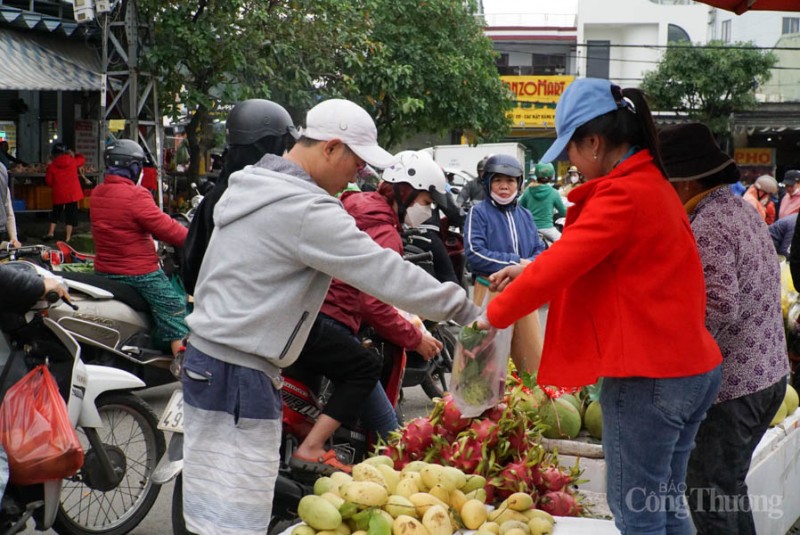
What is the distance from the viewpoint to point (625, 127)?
2949 millimetres

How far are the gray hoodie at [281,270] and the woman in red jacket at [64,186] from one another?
15.0m

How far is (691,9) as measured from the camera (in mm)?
48656

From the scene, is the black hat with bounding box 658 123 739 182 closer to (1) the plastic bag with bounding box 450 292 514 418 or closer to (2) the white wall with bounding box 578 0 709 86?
(1) the plastic bag with bounding box 450 292 514 418

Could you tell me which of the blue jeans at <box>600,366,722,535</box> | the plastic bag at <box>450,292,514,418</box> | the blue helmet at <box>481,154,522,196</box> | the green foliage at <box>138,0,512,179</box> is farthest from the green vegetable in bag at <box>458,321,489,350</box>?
the green foliage at <box>138,0,512,179</box>

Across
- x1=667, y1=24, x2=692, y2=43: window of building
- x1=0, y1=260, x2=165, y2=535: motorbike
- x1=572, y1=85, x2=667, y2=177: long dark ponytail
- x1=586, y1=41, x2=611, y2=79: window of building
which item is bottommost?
x1=0, y1=260, x2=165, y2=535: motorbike

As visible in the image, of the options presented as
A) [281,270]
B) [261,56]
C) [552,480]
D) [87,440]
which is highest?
[261,56]

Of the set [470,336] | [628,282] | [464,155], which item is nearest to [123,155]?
[470,336]

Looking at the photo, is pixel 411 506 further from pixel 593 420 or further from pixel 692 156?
pixel 692 156

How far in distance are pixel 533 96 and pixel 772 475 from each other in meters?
40.1

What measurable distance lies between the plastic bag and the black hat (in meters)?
0.89

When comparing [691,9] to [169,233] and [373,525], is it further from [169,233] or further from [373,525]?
[373,525]

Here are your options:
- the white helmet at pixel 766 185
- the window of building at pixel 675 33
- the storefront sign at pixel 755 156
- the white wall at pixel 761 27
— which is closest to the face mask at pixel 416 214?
the white helmet at pixel 766 185

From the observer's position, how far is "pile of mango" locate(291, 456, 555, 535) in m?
3.25

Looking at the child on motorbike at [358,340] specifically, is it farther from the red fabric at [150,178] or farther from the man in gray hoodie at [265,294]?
the red fabric at [150,178]
